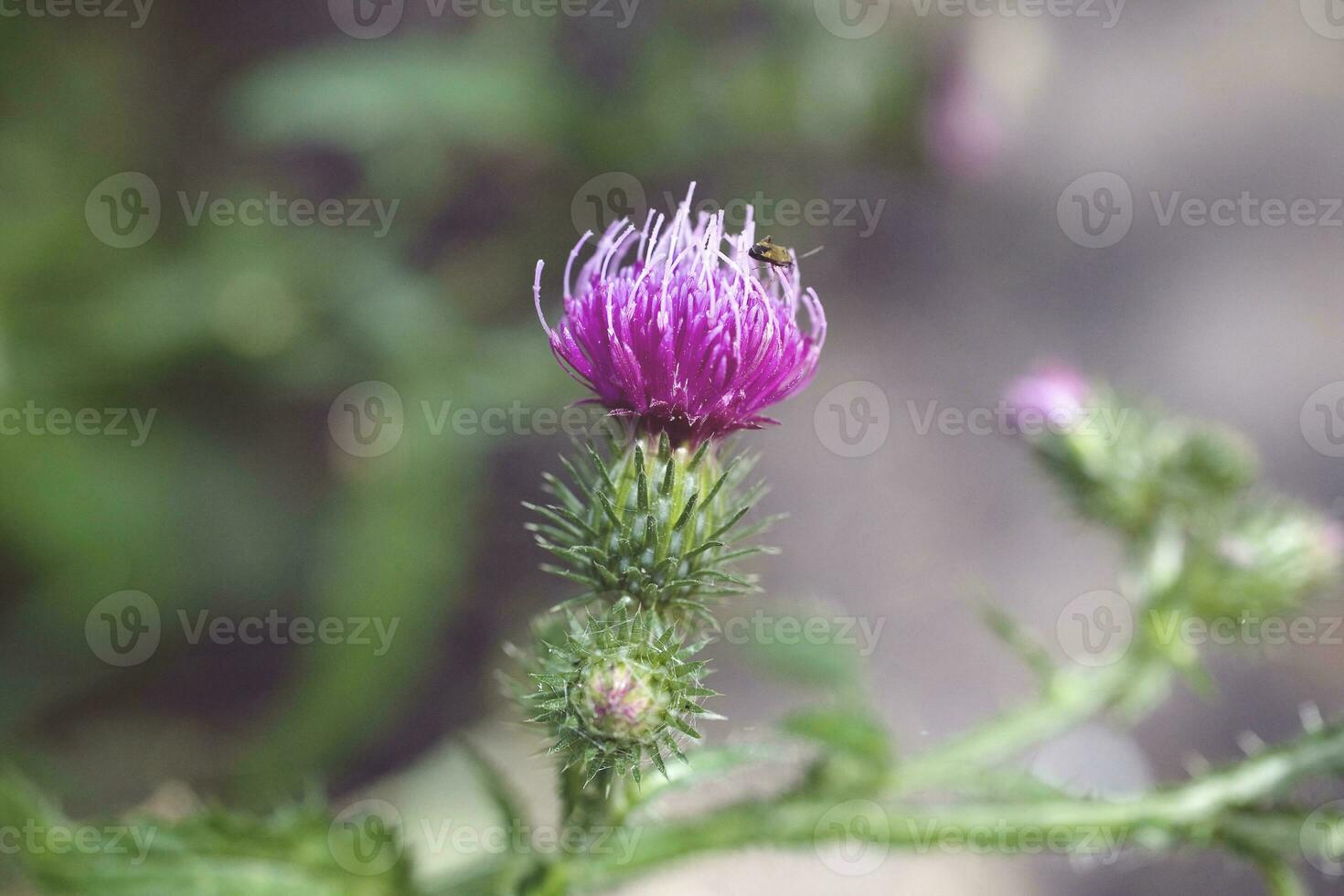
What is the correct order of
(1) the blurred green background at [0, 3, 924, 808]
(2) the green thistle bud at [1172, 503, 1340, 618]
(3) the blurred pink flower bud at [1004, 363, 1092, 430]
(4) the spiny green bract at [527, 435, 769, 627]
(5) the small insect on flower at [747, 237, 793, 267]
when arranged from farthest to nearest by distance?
(1) the blurred green background at [0, 3, 924, 808], (3) the blurred pink flower bud at [1004, 363, 1092, 430], (2) the green thistle bud at [1172, 503, 1340, 618], (5) the small insect on flower at [747, 237, 793, 267], (4) the spiny green bract at [527, 435, 769, 627]

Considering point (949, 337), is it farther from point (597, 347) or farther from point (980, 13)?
point (597, 347)

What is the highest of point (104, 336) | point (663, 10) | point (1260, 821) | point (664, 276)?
point (663, 10)

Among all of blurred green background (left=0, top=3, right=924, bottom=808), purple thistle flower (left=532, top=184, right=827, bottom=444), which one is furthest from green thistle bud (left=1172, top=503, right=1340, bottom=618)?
blurred green background (left=0, top=3, right=924, bottom=808)

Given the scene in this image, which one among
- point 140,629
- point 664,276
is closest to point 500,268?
point 140,629

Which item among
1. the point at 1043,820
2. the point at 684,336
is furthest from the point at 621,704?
the point at 1043,820

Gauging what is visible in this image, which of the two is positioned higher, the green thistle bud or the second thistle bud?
the green thistle bud

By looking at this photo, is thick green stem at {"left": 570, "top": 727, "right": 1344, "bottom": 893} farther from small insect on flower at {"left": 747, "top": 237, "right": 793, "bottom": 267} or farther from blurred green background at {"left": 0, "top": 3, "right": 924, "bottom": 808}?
blurred green background at {"left": 0, "top": 3, "right": 924, "bottom": 808}
